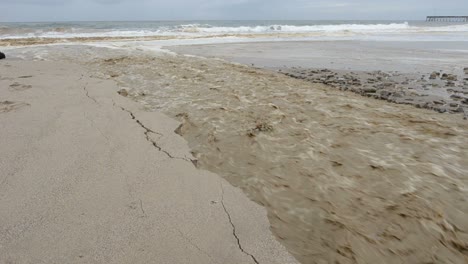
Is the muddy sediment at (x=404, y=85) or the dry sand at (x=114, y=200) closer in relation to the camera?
the dry sand at (x=114, y=200)

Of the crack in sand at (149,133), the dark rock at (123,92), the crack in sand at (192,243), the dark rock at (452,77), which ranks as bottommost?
the crack in sand at (192,243)

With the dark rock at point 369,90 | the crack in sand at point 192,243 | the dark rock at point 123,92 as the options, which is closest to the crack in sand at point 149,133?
the dark rock at point 123,92

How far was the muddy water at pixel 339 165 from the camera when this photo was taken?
2289mm

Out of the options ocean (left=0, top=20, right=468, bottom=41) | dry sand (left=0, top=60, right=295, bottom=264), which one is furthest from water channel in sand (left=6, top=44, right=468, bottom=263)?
ocean (left=0, top=20, right=468, bottom=41)

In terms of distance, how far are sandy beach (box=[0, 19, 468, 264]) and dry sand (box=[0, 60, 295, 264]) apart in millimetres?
12

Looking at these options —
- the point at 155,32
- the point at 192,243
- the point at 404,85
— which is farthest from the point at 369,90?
the point at 155,32

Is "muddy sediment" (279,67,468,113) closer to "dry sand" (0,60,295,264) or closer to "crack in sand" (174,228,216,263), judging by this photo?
"dry sand" (0,60,295,264)

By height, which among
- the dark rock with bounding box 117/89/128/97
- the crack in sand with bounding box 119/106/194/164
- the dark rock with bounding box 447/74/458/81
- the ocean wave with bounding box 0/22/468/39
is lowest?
the crack in sand with bounding box 119/106/194/164

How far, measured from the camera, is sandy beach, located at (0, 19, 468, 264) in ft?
7.18

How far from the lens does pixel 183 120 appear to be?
4.81 metres

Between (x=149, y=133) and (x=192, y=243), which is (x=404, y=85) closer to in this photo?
(x=149, y=133)

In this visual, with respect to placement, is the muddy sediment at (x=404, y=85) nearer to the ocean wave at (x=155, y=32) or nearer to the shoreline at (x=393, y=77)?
the shoreline at (x=393, y=77)

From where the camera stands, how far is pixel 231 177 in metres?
3.18

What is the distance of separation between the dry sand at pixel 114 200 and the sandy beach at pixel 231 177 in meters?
0.01
